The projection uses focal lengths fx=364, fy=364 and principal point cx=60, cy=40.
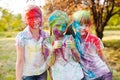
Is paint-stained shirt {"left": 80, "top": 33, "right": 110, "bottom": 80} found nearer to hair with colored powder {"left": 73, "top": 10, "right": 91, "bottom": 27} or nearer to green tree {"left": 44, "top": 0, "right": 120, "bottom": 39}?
hair with colored powder {"left": 73, "top": 10, "right": 91, "bottom": 27}

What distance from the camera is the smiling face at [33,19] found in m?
3.99

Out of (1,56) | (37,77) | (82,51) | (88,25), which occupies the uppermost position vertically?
(88,25)

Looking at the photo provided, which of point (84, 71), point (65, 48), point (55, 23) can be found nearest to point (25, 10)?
point (55, 23)

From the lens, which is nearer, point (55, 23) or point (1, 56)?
point (55, 23)

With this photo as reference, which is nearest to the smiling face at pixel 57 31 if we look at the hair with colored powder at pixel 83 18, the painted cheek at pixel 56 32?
the painted cheek at pixel 56 32

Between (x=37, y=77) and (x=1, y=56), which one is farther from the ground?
(x=37, y=77)

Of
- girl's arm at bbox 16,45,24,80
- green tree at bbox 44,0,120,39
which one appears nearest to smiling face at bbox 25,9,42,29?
girl's arm at bbox 16,45,24,80

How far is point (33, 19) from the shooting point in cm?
400

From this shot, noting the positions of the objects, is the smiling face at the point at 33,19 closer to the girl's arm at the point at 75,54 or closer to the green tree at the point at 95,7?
the girl's arm at the point at 75,54

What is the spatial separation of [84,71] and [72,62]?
0.20 metres

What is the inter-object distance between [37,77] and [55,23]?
2.17ft

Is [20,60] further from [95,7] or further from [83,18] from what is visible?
[95,7]

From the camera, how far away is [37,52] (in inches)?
157

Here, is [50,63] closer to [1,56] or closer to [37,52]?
[37,52]
